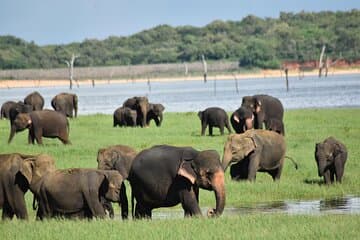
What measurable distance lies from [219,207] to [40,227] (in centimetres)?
252

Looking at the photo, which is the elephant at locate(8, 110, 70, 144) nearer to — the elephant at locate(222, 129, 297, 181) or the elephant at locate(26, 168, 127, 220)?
the elephant at locate(222, 129, 297, 181)

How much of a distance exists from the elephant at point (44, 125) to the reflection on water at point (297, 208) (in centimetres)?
1194

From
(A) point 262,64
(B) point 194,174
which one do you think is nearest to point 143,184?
(B) point 194,174

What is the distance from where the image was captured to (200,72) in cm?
17612

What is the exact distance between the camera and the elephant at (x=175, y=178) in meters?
15.8

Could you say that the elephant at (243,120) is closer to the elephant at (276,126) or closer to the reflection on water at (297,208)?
the elephant at (276,126)

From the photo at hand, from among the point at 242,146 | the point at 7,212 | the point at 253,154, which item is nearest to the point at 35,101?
the point at 253,154

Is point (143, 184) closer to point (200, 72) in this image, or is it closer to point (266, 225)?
point (266, 225)

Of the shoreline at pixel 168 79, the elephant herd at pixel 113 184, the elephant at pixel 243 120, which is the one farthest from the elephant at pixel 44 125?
the shoreline at pixel 168 79

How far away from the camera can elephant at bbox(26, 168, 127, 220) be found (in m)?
16.5

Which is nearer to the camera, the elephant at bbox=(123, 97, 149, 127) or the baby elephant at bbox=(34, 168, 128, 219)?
the baby elephant at bbox=(34, 168, 128, 219)

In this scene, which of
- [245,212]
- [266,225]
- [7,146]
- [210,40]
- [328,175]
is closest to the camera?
[266,225]

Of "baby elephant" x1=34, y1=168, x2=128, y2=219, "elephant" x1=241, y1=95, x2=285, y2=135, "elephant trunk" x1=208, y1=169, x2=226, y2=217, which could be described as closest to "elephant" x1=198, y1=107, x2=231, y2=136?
"elephant" x1=241, y1=95, x2=285, y2=135

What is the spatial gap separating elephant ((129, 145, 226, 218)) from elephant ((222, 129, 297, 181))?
15.3 feet
